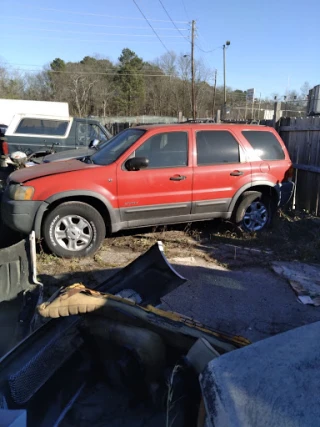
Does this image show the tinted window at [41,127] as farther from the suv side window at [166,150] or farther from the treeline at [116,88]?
the treeline at [116,88]

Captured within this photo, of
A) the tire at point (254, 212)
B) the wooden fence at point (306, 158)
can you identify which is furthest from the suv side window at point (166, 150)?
the wooden fence at point (306, 158)

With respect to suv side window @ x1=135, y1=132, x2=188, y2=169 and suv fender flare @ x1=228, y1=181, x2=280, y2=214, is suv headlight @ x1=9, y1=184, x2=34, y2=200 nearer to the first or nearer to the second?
suv side window @ x1=135, y1=132, x2=188, y2=169

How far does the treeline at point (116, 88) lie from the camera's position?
5269cm

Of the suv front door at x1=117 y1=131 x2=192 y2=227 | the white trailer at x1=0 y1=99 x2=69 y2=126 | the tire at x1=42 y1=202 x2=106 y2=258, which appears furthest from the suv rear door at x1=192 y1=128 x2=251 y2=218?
the white trailer at x1=0 y1=99 x2=69 y2=126

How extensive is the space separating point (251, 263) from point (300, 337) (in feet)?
11.9

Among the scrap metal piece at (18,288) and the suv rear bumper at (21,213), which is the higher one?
the suv rear bumper at (21,213)

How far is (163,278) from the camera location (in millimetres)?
3645

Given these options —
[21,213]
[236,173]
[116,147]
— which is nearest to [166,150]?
[116,147]

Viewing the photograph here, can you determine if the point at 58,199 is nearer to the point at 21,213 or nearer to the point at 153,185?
the point at 21,213

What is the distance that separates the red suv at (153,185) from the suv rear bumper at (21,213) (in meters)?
0.01

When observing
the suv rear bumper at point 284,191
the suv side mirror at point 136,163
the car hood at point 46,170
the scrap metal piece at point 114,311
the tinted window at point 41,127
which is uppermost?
the tinted window at point 41,127

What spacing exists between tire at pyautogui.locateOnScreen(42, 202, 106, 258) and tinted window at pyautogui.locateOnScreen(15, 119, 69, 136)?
241 inches

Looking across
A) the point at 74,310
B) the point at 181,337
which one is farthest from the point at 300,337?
the point at 74,310

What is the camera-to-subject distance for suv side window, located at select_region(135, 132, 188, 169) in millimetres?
5656
